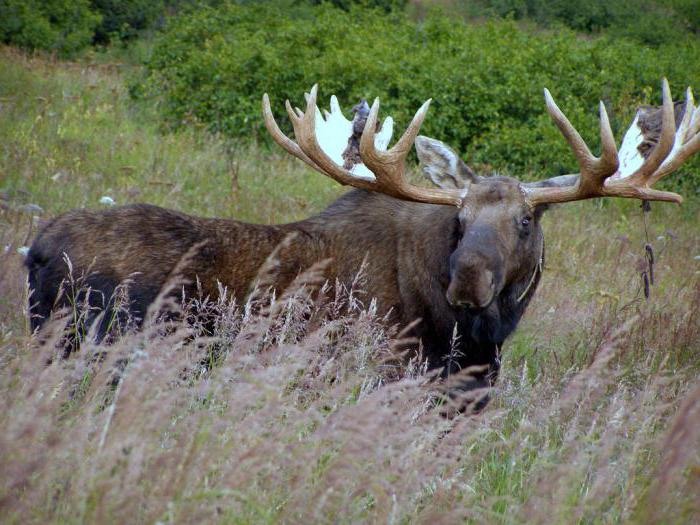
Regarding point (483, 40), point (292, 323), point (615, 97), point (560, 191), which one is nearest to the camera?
point (292, 323)

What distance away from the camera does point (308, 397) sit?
4.00 metres

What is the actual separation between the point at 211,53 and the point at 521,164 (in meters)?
4.99

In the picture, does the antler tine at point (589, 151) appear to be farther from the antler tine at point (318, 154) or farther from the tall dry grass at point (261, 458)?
the tall dry grass at point (261, 458)

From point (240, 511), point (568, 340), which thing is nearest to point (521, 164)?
point (568, 340)

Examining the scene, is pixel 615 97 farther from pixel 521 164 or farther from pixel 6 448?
pixel 6 448

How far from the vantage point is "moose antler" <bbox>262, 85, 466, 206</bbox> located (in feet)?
16.4

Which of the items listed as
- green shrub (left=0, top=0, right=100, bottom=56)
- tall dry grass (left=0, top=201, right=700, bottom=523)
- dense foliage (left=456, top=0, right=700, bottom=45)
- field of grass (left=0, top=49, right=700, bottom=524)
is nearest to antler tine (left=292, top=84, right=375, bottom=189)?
field of grass (left=0, top=49, right=700, bottom=524)

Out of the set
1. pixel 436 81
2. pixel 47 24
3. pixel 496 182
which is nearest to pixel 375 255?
pixel 496 182

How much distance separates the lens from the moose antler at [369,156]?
499 centimetres

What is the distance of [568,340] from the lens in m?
6.02

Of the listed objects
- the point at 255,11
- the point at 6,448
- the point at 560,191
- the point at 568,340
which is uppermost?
the point at 255,11

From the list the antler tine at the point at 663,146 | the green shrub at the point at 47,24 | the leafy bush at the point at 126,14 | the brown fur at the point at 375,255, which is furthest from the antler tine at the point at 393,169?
the leafy bush at the point at 126,14

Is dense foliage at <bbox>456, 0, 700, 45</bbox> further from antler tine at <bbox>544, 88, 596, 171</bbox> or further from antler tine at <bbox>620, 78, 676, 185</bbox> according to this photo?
antler tine at <bbox>544, 88, 596, 171</bbox>

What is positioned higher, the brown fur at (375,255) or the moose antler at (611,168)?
the moose antler at (611,168)
